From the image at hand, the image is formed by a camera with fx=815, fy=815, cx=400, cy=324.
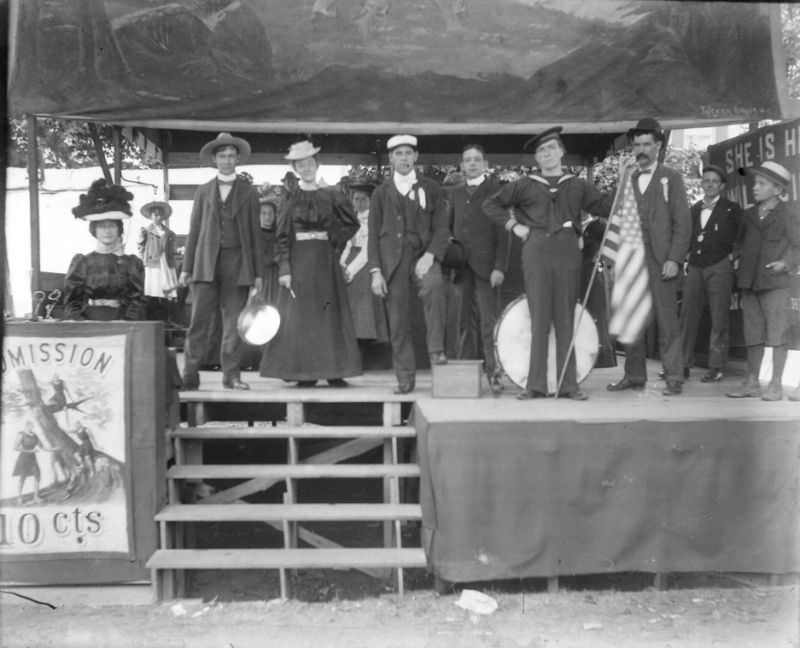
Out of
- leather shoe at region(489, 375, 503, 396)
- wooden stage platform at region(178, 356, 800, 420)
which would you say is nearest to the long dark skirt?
wooden stage platform at region(178, 356, 800, 420)

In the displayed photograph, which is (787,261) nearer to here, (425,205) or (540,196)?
(540,196)

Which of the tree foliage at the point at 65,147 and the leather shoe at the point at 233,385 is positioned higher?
the tree foliage at the point at 65,147

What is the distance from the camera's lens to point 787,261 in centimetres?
647

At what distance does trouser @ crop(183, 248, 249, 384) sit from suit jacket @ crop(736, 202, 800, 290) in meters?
4.08

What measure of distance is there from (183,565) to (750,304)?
15.7ft

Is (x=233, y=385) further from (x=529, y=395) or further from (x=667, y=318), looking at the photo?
(x=667, y=318)

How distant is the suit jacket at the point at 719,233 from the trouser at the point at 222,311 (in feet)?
13.8

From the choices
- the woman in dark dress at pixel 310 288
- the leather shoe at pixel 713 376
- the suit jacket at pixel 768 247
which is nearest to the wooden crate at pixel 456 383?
the woman in dark dress at pixel 310 288

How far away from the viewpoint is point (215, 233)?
648 centimetres

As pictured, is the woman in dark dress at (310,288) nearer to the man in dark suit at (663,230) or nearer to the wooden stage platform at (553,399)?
the wooden stage platform at (553,399)

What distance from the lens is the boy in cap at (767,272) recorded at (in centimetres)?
646

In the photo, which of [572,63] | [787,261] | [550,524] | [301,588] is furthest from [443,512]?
[572,63]

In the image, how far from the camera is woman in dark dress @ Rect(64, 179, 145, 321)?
5629mm

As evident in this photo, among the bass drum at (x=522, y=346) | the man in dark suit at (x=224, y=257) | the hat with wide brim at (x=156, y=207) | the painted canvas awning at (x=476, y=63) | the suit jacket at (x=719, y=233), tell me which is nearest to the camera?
the bass drum at (x=522, y=346)
